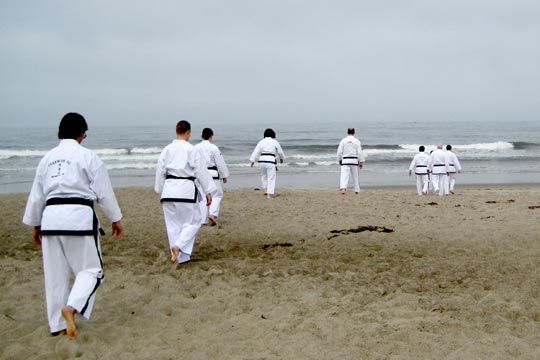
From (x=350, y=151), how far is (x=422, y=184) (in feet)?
14.7

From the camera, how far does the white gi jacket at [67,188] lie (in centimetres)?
419

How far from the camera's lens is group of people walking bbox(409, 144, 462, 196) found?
16266mm

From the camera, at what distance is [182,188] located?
676cm

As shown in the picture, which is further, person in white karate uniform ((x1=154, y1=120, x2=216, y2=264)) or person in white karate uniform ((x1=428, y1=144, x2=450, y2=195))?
person in white karate uniform ((x1=428, y1=144, x2=450, y2=195))

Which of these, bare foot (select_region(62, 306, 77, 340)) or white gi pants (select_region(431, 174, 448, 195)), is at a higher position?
bare foot (select_region(62, 306, 77, 340))

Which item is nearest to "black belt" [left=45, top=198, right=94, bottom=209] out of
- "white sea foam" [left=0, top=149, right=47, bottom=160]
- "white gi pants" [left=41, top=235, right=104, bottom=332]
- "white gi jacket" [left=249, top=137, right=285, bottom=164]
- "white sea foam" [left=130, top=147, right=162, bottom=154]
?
"white gi pants" [left=41, top=235, right=104, bottom=332]

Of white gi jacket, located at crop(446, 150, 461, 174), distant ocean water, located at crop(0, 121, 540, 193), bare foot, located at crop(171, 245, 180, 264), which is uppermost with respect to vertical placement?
white gi jacket, located at crop(446, 150, 461, 174)

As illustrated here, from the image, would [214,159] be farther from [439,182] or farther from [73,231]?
[439,182]

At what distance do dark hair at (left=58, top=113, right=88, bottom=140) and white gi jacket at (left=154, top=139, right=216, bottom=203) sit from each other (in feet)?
7.52

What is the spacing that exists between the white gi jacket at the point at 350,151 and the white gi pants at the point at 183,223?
8004 millimetres

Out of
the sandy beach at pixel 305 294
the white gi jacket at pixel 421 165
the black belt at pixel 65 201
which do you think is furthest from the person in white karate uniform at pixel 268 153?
the black belt at pixel 65 201

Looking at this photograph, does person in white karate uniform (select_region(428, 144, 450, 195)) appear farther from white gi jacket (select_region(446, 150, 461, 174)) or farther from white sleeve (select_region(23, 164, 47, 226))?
white sleeve (select_region(23, 164, 47, 226))

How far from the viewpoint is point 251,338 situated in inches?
172

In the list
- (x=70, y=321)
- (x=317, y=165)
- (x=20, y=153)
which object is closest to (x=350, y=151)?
(x=70, y=321)
